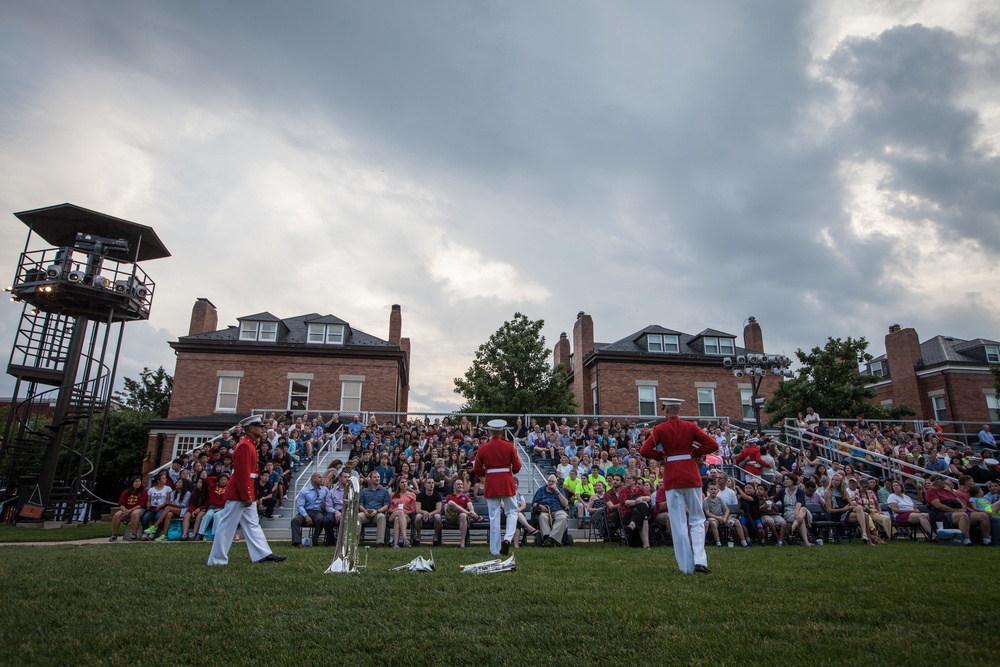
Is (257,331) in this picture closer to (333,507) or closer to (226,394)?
(226,394)

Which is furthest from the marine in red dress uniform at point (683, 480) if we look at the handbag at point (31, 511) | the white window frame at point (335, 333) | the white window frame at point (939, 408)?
the white window frame at point (939, 408)

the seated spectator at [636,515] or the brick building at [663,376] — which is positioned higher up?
the brick building at [663,376]

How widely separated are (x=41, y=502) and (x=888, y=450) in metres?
29.2

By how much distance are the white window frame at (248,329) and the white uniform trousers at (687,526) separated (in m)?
30.5

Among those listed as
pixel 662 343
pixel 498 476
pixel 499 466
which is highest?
pixel 662 343

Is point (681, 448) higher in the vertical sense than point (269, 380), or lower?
lower

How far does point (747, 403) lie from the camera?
35406mm

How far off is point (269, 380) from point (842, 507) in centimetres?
2766

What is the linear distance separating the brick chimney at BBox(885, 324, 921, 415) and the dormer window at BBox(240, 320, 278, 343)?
3808 centimetres

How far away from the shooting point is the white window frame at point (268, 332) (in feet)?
111

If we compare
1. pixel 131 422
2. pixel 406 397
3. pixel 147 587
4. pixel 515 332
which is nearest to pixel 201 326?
pixel 131 422

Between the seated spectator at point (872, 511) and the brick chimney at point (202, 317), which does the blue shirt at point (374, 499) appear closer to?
the seated spectator at point (872, 511)

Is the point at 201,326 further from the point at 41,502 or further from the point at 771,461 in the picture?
the point at 771,461

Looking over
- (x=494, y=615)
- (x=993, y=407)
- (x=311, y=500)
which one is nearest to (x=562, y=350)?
(x=993, y=407)
